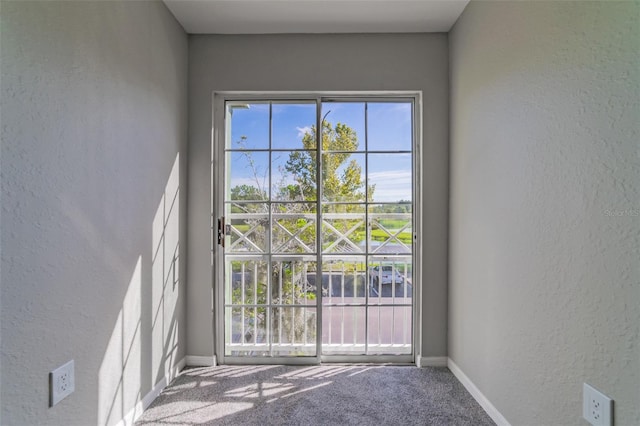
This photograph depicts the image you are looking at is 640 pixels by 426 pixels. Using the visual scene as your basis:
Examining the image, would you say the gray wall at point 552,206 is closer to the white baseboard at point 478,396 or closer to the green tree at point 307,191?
the white baseboard at point 478,396

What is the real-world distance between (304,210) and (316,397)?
1212 mm

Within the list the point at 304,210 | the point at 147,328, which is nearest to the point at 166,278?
the point at 147,328

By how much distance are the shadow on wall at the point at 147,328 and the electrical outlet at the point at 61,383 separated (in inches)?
7.0

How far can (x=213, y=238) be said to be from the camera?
2.37 meters

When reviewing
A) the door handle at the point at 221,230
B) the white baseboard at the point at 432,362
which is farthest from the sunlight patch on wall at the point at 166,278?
the white baseboard at the point at 432,362

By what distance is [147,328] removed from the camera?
1827mm

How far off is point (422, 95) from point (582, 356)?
1.80m

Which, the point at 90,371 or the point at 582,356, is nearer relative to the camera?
the point at 582,356

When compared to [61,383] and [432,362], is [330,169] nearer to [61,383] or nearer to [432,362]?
[432,362]

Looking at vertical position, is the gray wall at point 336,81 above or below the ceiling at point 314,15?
below

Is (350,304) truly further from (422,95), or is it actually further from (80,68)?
(80,68)

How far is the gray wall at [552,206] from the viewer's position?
3.36ft

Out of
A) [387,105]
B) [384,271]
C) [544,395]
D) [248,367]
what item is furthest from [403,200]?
[248,367]

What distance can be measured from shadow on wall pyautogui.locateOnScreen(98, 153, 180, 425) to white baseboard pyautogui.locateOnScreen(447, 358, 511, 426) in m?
1.86
